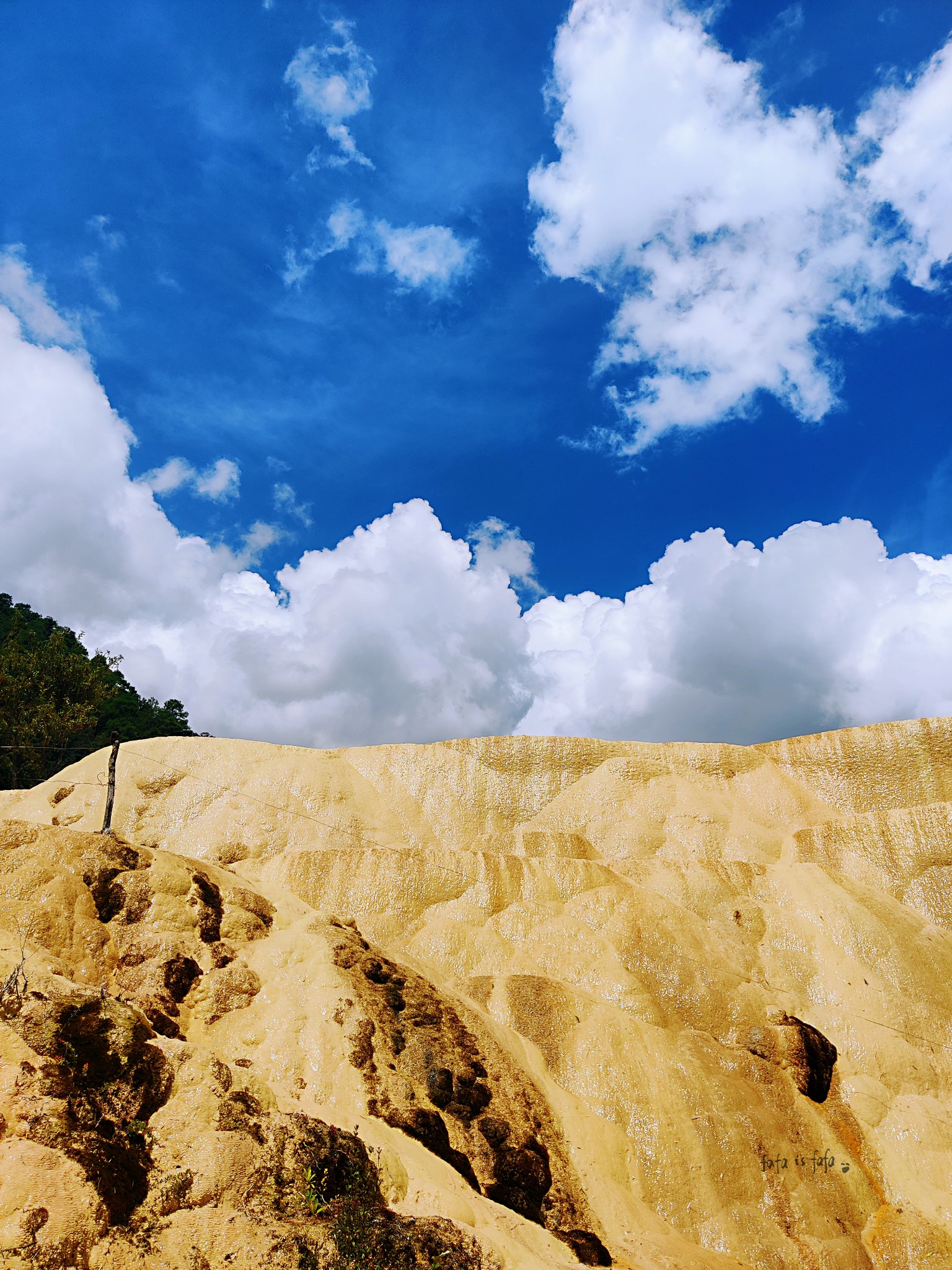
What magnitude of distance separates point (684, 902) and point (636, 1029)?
7.56 m

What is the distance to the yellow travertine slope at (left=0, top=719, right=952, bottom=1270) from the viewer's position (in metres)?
12.2

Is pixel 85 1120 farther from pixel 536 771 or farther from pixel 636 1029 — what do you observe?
pixel 536 771

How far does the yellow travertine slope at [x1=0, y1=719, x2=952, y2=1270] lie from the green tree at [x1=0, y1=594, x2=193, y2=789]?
56.4 feet

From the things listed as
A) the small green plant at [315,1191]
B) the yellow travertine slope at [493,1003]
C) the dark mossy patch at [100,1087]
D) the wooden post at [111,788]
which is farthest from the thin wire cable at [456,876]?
the small green plant at [315,1191]

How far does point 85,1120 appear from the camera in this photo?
38.0 feet

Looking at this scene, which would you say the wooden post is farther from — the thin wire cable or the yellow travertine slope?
the yellow travertine slope

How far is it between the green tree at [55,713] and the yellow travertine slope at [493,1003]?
17185 millimetres

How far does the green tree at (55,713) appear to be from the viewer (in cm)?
5294

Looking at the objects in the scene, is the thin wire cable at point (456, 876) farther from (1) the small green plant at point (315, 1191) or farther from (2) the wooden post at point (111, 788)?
(1) the small green plant at point (315, 1191)

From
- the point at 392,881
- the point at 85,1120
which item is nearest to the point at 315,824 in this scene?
the point at 392,881

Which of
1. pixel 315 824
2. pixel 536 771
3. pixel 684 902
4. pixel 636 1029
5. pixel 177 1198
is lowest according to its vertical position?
pixel 177 1198

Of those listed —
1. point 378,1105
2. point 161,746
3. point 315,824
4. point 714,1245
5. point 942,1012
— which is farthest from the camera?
point 161,746

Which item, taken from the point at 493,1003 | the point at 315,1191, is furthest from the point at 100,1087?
the point at 493,1003

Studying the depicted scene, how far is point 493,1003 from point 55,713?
4215 centimetres
